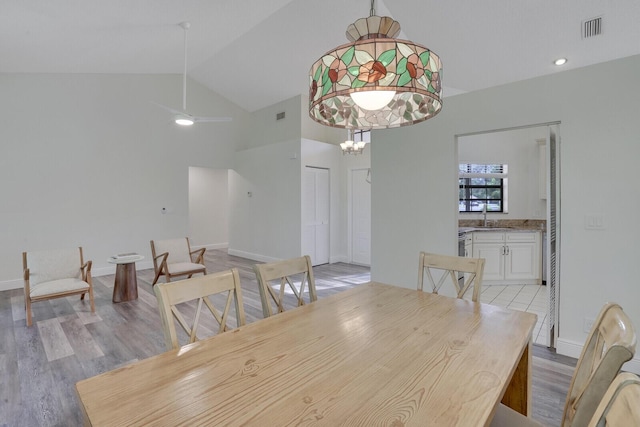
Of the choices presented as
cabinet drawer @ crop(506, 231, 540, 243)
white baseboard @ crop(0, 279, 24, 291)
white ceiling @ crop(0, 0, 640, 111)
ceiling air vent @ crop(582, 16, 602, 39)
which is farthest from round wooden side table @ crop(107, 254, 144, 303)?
cabinet drawer @ crop(506, 231, 540, 243)

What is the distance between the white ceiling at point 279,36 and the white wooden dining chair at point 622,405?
2.68 m

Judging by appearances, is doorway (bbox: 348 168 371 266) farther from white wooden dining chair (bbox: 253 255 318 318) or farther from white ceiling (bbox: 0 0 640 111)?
white wooden dining chair (bbox: 253 255 318 318)

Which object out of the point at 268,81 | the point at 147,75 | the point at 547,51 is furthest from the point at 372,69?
the point at 147,75

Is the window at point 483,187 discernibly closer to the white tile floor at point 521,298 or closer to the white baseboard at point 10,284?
the white tile floor at point 521,298

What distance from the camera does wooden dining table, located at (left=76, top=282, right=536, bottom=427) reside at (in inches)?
33.0

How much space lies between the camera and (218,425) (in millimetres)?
793

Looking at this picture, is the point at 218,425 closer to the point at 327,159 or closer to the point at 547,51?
the point at 547,51

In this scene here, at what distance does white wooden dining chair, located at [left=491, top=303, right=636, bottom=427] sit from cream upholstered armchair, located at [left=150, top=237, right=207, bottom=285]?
14.0 ft

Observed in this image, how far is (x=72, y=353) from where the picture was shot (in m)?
2.75

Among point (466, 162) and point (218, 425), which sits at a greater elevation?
point (466, 162)

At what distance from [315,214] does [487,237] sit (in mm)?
3108

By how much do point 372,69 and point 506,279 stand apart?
4.87 metres

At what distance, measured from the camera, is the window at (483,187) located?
18.5 feet

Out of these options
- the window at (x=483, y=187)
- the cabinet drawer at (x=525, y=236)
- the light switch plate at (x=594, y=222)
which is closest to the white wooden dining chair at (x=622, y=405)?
the light switch plate at (x=594, y=222)
